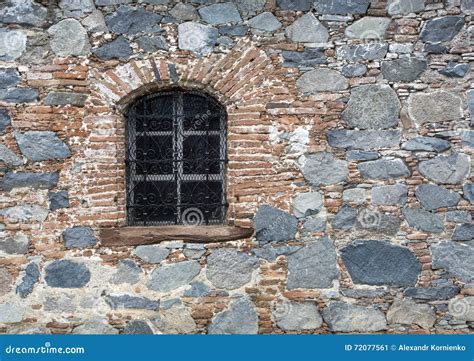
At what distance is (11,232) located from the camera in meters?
4.10

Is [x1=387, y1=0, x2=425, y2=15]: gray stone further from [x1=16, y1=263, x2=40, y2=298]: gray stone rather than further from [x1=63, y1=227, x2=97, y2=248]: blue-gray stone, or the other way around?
[x1=16, y1=263, x2=40, y2=298]: gray stone

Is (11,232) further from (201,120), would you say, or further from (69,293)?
(201,120)

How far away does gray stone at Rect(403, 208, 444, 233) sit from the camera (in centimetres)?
399

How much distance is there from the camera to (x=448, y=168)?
3.98 metres

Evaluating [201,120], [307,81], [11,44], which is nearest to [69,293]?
[201,120]

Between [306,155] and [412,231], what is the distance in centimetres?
102

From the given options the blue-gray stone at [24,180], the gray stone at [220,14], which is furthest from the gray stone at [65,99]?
the gray stone at [220,14]

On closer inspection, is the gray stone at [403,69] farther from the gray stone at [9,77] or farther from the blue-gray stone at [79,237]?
the gray stone at [9,77]

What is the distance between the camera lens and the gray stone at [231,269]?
4.06 metres

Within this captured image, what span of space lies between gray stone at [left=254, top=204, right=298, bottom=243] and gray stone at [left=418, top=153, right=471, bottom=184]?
3.69ft

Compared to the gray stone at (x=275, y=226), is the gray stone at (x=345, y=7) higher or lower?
higher

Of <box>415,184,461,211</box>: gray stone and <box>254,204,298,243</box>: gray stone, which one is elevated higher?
<box>415,184,461,211</box>: gray stone

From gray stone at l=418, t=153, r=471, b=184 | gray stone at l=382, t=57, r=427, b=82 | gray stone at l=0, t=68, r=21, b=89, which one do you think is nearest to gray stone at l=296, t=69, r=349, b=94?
gray stone at l=382, t=57, r=427, b=82

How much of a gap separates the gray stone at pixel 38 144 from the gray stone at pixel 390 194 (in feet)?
8.44
